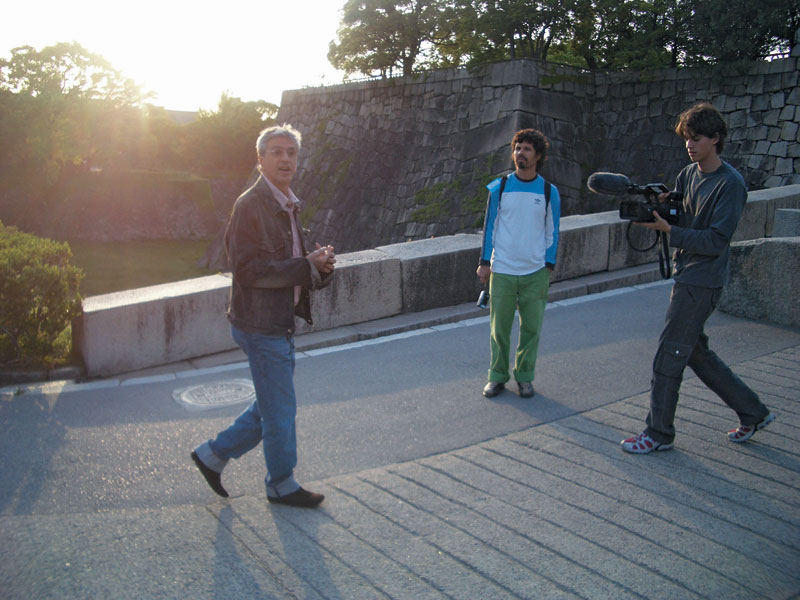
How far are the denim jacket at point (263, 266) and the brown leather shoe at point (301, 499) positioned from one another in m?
0.80

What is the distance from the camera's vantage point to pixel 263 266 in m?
3.48

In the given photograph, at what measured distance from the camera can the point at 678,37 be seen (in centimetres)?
1756

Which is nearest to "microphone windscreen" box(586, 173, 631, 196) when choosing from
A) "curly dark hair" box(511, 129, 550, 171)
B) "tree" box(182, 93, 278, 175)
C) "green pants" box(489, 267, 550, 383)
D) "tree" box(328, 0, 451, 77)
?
"curly dark hair" box(511, 129, 550, 171)

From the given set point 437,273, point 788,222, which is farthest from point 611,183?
point 788,222

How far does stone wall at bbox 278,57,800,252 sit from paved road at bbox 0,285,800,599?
1213 centimetres

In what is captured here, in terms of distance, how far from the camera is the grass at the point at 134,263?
105 feet

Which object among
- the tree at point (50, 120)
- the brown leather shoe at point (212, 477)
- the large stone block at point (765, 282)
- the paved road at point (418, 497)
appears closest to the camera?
the paved road at point (418, 497)

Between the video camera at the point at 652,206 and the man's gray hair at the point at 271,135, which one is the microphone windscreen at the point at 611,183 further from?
the man's gray hair at the point at 271,135

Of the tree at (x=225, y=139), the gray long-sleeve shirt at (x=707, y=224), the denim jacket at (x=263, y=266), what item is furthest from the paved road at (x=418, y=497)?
the tree at (x=225, y=139)

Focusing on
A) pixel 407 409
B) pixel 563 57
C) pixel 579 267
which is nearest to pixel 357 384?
pixel 407 409

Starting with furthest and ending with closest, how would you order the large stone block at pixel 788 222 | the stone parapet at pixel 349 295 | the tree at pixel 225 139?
the tree at pixel 225 139 < the large stone block at pixel 788 222 < the stone parapet at pixel 349 295

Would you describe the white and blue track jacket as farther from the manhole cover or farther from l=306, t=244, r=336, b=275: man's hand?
the manhole cover

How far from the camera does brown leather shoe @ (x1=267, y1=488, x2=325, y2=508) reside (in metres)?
3.64

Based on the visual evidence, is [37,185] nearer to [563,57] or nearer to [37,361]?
[563,57]
